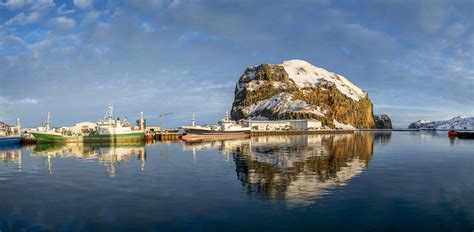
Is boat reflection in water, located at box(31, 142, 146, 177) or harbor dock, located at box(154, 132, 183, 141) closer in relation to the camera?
boat reflection in water, located at box(31, 142, 146, 177)

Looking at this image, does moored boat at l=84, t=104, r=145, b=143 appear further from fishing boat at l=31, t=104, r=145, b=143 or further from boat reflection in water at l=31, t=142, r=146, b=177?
boat reflection in water at l=31, t=142, r=146, b=177

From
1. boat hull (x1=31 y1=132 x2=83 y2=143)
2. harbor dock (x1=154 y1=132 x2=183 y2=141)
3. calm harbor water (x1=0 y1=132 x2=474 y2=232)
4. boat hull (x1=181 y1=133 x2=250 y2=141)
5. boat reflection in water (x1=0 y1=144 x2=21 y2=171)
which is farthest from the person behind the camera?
harbor dock (x1=154 y1=132 x2=183 y2=141)

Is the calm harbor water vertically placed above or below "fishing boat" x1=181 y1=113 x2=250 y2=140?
below

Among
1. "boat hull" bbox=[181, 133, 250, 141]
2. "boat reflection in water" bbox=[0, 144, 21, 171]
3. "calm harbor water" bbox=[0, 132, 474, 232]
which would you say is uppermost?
"boat hull" bbox=[181, 133, 250, 141]

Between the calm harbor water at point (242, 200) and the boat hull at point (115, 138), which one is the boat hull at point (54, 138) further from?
the calm harbor water at point (242, 200)

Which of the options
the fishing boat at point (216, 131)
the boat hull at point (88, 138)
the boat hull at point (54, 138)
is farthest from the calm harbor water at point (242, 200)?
the fishing boat at point (216, 131)

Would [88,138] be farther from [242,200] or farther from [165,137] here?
[242,200]

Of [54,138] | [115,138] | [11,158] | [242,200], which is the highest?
[54,138]

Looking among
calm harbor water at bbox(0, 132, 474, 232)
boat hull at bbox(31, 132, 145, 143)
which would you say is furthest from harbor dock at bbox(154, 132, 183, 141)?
calm harbor water at bbox(0, 132, 474, 232)

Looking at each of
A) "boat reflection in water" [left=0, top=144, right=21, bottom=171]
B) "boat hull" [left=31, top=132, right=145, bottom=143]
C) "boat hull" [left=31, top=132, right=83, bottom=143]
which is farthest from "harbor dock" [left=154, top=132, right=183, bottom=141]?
"boat reflection in water" [left=0, top=144, right=21, bottom=171]

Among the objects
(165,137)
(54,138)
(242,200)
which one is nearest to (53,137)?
(54,138)

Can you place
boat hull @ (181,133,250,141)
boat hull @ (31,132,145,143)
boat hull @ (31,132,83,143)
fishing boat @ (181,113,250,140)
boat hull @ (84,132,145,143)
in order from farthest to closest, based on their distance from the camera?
fishing boat @ (181,113,250,140), boat hull @ (181,133,250,141), boat hull @ (31,132,83,143), boat hull @ (31,132,145,143), boat hull @ (84,132,145,143)

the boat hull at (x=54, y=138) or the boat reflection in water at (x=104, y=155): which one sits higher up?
the boat hull at (x=54, y=138)

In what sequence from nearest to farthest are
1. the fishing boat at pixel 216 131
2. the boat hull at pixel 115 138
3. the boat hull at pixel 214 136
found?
the boat hull at pixel 115 138 → the boat hull at pixel 214 136 → the fishing boat at pixel 216 131
